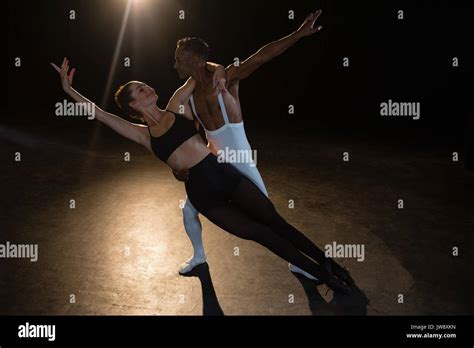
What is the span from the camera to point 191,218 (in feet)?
13.0

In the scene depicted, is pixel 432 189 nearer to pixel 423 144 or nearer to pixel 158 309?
pixel 423 144

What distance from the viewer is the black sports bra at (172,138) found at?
334cm

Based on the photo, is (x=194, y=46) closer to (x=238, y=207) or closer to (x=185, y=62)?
(x=185, y=62)

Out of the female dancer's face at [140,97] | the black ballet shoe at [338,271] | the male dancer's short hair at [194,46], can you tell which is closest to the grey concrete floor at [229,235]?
the black ballet shoe at [338,271]

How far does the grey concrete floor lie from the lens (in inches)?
145

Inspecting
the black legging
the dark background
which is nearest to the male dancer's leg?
the black legging

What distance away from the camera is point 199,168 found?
3.38 metres

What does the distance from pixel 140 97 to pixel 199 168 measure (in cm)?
66

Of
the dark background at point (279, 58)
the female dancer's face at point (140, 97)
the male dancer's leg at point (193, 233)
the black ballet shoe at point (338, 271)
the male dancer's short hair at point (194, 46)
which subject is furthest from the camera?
the dark background at point (279, 58)

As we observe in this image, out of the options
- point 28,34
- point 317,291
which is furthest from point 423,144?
point 28,34

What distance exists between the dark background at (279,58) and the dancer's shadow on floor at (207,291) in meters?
5.29

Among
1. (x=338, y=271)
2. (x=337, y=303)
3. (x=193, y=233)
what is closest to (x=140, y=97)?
(x=193, y=233)

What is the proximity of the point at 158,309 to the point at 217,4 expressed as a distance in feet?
27.5

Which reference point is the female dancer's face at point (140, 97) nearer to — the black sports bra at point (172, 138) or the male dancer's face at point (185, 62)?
the black sports bra at point (172, 138)
